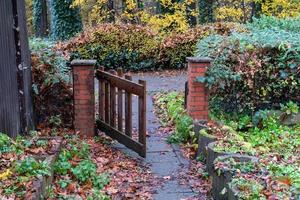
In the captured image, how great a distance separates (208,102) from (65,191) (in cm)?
360

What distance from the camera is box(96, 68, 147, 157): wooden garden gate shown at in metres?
6.36

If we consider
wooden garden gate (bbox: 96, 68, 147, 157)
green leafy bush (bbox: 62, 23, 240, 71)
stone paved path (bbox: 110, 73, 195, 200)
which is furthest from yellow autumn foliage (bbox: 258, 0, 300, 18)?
wooden garden gate (bbox: 96, 68, 147, 157)

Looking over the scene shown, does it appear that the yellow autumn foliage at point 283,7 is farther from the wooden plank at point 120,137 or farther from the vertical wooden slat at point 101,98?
the wooden plank at point 120,137

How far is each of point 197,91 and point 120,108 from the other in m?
1.43

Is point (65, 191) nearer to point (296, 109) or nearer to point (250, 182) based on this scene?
point (250, 182)

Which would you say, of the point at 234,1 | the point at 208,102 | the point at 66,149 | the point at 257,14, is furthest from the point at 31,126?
the point at 234,1

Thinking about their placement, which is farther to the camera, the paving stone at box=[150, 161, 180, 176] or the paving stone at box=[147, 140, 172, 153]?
the paving stone at box=[147, 140, 172, 153]

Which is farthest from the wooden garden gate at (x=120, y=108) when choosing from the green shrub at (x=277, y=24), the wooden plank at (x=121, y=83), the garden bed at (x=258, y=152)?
the green shrub at (x=277, y=24)

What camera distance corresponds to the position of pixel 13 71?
5.96 metres

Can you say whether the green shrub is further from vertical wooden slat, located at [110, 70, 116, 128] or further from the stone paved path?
vertical wooden slat, located at [110, 70, 116, 128]

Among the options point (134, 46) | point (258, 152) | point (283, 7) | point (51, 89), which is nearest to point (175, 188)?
point (258, 152)

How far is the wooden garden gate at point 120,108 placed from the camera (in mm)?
6363

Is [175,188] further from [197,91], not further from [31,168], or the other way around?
[197,91]

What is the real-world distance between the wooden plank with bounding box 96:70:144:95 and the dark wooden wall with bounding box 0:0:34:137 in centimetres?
125
